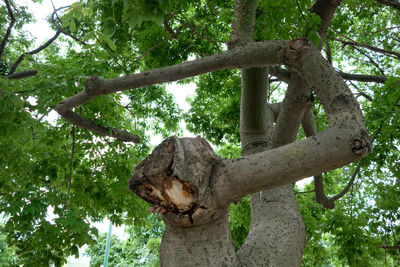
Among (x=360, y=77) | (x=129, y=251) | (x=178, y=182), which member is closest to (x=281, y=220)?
(x=178, y=182)

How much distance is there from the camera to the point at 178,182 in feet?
6.26

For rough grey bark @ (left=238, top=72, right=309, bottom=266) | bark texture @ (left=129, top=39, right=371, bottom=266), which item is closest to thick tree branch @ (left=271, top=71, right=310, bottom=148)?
rough grey bark @ (left=238, top=72, right=309, bottom=266)

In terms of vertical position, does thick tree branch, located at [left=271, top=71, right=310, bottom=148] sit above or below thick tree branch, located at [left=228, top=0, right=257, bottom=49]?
below

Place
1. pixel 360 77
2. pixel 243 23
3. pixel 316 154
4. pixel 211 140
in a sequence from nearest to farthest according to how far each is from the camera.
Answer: pixel 316 154 → pixel 243 23 → pixel 360 77 → pixel 211 140

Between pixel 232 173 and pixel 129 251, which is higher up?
pixel 129 251

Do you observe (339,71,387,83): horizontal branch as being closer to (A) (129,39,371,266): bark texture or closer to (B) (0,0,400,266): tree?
(B) (0,0,400,266): tree

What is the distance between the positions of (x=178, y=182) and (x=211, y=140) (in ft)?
17.5

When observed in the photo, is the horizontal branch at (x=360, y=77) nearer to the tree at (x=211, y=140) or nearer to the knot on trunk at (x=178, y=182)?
the tree at (x=211, y=140)

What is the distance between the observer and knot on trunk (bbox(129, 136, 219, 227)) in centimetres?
193

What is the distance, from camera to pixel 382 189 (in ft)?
19.4

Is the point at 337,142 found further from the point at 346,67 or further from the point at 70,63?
the point at 346,67

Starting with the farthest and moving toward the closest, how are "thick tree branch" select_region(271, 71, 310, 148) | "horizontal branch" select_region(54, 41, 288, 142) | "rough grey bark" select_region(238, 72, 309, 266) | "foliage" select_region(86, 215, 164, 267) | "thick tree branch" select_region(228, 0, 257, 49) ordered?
"foliage" select_region(86, 215, 164, 267), "thick tree branch" select_region(228, 0, 257, 49), "thick tree branch" select_region(271, 71, 310, 148), "rough grey bark" select_region(238, 72, 309, 266), "horizontal branch" select_region(54, 41, 288, 142)

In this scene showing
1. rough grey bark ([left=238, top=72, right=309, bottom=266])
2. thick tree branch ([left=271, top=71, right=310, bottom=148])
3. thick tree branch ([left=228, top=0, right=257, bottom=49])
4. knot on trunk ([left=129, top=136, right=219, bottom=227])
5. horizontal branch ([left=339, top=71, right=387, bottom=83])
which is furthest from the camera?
horizontal branch ([left=339, top=71, right=387, bottom=83])

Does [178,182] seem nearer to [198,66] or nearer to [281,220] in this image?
[198,66]
